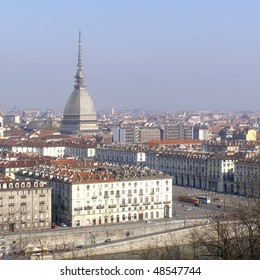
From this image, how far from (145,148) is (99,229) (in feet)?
35.3

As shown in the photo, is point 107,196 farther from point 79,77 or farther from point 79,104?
point 79,77

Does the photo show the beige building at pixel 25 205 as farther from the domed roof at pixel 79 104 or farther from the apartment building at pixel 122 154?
the domed roof at pixel 79 104

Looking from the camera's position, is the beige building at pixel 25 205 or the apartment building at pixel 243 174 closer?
the beige building at pixel 25 205

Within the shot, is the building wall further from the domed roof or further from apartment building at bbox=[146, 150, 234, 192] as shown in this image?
the domed roof

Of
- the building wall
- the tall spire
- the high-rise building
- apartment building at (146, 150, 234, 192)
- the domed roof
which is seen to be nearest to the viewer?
the building wall

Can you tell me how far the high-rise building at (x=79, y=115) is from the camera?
115ft

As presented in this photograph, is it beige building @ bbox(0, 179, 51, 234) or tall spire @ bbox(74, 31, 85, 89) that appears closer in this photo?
beige building @ bbox(0, 179, 51, 234)

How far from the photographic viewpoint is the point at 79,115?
35.2 m

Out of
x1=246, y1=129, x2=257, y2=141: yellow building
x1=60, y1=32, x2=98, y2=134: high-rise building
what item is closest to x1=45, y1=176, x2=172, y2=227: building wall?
x1=246, y1=129, x2=257, y2=141: yellow building

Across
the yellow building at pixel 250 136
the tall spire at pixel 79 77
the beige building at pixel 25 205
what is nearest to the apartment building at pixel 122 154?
the yellow building at pixel 250 136

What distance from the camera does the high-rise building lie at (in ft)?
115
